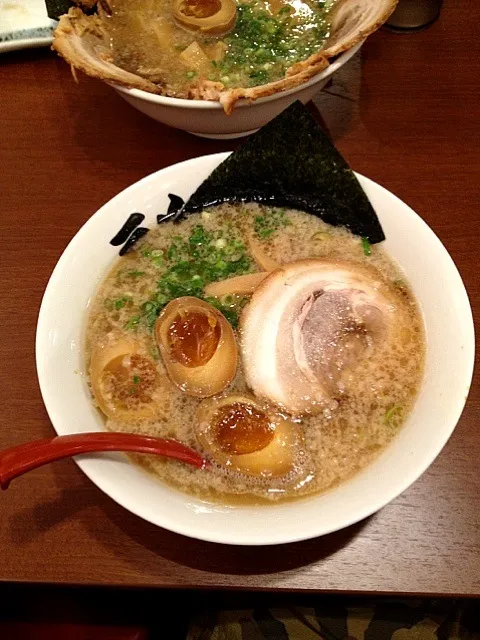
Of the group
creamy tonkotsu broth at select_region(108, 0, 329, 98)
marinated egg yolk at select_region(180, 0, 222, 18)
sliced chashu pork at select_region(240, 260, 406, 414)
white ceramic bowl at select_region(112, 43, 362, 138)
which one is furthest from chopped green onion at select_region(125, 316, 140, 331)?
marinated egg yolk at select_region(180, 0, 222, 18)

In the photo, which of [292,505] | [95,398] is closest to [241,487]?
[292,505]

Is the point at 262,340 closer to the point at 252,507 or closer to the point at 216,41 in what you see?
the point at 252,507

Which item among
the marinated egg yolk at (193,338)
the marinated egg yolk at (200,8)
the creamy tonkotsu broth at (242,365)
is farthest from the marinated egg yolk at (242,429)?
the marinated egg yolk at (200,8)

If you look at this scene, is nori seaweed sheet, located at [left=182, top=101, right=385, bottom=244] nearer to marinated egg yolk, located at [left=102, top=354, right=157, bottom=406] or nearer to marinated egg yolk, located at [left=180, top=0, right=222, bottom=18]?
marinated egg yolk, located at [left=102, top=354, right=157, bottom=406]

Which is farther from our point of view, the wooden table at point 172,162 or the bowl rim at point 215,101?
the bowl rim at point 215,101

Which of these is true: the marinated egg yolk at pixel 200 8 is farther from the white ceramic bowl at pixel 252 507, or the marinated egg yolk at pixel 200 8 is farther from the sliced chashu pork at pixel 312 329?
the sliced chashu pork at pixel 312 329

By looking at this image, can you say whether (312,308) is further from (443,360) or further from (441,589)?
(441,589)

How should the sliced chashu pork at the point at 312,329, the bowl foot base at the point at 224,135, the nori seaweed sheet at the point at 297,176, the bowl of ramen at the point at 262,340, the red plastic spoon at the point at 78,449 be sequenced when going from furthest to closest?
the bowl foot base at the point at 224,135 < the nori seaweed sheet at the point at 297,176 < the sliced chashu pork at the point at 312,329 < the bowl of ramen at the point at 262,340 < the red plastic spoon at the point at 78,449
